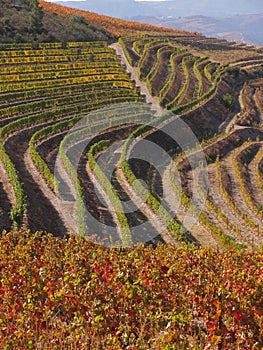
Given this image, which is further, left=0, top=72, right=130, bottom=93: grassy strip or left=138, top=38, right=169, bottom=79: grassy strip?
left=138, top=38, right=169, bottom=79: grassy strip

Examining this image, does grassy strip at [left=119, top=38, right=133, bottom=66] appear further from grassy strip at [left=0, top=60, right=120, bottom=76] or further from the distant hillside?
grassy strip at [left=0, top=60, right=120, bottom=76]

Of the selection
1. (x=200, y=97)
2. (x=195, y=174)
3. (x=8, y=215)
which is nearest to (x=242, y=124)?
(x=200, y=97)

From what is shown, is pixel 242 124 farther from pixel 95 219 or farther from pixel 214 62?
pixel 95 219

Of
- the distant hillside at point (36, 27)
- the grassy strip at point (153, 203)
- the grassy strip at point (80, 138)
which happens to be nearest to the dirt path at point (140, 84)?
the grassy strip at point (80, 138)

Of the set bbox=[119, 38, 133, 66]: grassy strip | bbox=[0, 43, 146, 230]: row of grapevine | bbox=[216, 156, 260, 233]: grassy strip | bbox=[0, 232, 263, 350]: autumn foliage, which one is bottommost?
bbox=[216, 156, 260, 233]: grassy strip

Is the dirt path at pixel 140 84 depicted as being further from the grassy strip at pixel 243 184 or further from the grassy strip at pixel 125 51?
→ the grassy strip at pixel 243 184

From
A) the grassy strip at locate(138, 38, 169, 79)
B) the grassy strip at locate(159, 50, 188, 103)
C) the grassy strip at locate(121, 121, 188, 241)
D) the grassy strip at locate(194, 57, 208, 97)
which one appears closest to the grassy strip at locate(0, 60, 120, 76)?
the grassy strip at locate(138, 38, 169, 79)
